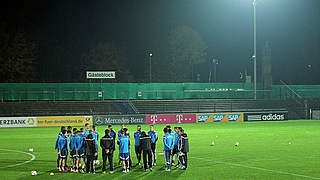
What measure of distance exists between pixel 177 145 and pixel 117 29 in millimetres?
74117

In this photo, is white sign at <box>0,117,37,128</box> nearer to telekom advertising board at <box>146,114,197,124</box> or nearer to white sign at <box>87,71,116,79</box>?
white sign at <box>87,71,116,79</box>

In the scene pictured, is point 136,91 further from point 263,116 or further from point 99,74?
point 263,116

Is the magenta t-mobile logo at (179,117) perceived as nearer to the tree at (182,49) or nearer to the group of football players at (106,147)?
the group of football players at (106,147)

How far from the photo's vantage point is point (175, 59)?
79.6 meters

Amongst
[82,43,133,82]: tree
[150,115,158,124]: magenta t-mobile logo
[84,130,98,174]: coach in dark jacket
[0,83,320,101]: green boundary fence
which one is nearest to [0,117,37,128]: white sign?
[0,83,320,101]: green boundary fence

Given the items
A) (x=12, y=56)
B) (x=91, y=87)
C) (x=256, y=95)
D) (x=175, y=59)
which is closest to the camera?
(x=91, y=87)

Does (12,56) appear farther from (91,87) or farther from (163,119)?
(163,119)

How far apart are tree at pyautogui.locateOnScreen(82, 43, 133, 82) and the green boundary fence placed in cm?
2050

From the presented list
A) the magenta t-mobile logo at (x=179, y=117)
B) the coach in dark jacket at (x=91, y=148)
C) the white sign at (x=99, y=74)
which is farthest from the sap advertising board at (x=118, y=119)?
the coach in dark jacket at (x=91, y=148)

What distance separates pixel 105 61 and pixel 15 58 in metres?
16.6

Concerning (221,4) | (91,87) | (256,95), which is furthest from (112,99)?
(221,4)

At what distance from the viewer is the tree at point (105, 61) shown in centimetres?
7525

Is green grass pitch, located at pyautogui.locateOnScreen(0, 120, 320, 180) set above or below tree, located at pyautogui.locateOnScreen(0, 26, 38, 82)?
below

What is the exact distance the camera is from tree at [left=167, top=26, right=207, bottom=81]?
79375 millimetres
